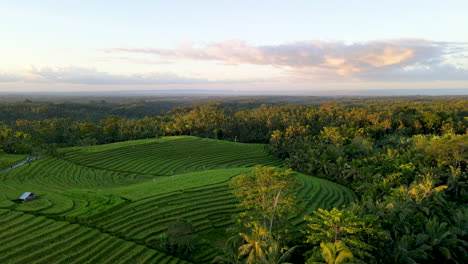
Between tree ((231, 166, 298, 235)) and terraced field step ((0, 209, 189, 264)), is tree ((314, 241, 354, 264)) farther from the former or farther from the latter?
terraced field step ((0, 209, 189, 264))

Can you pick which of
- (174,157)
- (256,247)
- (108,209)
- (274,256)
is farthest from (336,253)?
(174,157)

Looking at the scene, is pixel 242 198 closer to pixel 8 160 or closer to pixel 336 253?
pixel 336 253

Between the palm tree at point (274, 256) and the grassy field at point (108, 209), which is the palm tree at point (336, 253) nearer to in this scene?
the palm tree at point (274, 256)

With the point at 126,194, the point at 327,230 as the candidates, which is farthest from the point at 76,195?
the point at 327,230

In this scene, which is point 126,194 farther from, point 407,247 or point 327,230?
point 407,247

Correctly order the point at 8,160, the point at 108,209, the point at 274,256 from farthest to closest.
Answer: the point at 8,160 < the point at 108,209 < the point at 274,256

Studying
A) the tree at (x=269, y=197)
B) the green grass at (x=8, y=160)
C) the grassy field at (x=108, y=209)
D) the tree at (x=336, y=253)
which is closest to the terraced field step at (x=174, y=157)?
the grassy field at (x=108, y=209)
